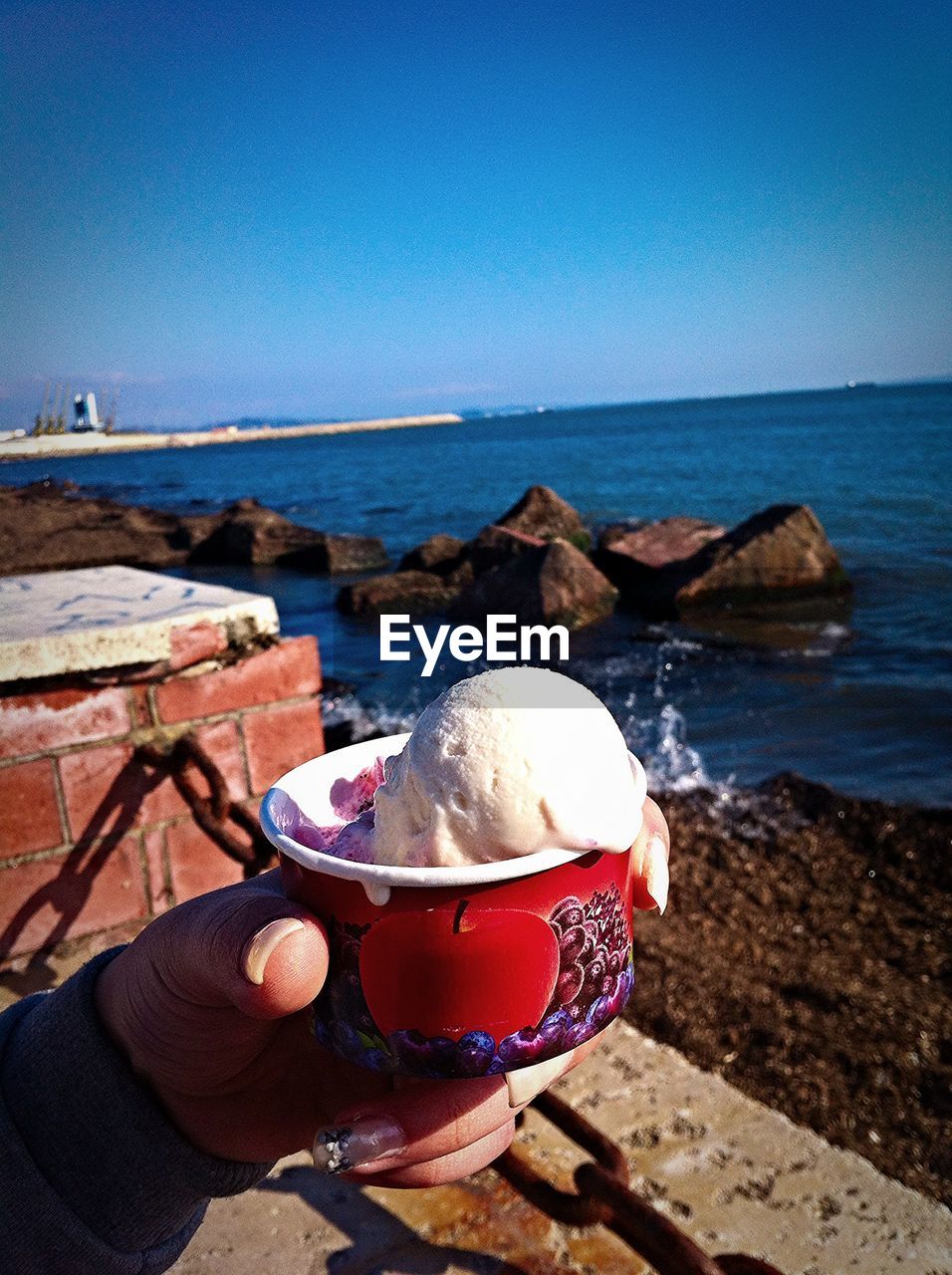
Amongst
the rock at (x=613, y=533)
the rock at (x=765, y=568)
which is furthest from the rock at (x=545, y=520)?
the rock at (x=765, y=568)

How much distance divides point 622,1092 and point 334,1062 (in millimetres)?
902

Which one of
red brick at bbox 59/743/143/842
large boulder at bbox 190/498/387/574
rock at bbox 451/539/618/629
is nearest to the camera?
red brick at bbox 59/743/143/842

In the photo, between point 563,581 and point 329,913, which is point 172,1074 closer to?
point 329,913

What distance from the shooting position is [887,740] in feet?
24.3

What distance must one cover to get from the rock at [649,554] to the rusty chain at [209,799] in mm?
11055

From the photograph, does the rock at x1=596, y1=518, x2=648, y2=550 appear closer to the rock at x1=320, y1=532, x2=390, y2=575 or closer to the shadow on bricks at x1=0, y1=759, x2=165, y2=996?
the rock at x1=320, y1=532, x2=390, y2=575

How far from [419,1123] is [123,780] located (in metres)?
1.51

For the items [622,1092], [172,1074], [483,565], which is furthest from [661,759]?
Answer: [483,565]

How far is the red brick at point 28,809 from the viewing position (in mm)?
2166

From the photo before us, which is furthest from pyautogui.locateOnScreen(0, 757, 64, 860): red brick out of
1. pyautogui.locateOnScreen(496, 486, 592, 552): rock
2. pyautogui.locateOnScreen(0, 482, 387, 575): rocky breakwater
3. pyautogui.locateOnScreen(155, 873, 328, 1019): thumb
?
pyautogui.locateOnScreen(496, 486, 592, 552): rock

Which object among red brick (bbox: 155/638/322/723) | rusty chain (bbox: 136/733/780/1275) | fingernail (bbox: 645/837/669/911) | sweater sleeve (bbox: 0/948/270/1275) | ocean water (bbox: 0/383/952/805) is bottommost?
ocean water (bbox: 0/383/952/805)

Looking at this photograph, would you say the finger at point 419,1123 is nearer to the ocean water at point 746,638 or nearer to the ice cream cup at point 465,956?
the ice cream cup at point 465,956

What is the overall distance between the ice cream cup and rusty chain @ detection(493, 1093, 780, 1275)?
0.43 metres

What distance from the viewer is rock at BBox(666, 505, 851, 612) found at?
494 inches
